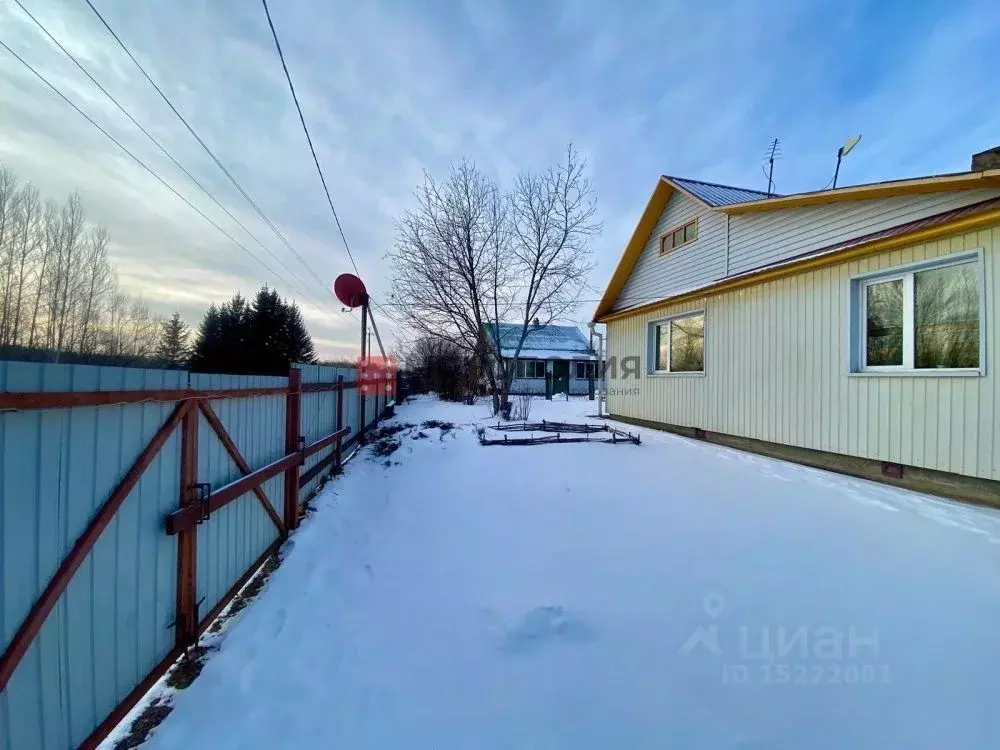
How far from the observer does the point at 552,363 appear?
2044 centimetres

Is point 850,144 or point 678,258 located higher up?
point 850,144

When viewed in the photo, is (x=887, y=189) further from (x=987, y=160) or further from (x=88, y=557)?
(x=88, y=557)

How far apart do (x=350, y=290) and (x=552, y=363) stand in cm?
1320

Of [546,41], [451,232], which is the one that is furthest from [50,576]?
[451,232]

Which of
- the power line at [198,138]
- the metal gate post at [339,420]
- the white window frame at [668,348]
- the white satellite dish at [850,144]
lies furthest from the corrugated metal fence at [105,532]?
the white satellite dish at [850,144]

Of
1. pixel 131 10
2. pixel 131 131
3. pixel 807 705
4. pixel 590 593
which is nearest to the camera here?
pixel 807 705

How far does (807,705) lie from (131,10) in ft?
23.7

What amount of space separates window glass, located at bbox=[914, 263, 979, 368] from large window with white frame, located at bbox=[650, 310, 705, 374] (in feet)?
9.78

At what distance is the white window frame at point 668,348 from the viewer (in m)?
7.05

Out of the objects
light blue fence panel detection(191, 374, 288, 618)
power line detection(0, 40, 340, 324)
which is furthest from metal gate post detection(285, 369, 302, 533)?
power line detection(0, 40, 340, 324)

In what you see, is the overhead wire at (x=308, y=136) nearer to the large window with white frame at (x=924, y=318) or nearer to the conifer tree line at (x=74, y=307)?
the conifer tree line at (x=74, y=307)

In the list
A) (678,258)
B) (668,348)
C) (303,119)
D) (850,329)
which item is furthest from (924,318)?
(303,119)

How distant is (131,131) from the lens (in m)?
5.28

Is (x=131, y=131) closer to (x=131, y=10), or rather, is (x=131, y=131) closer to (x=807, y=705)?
(x=131, y=10)
